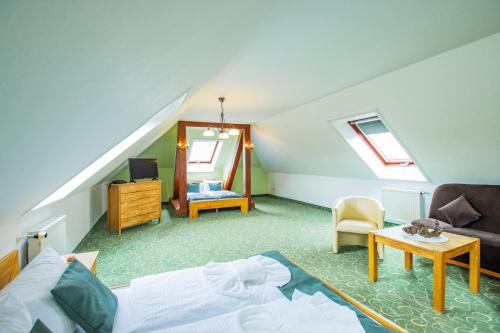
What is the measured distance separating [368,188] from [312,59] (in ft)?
12.9

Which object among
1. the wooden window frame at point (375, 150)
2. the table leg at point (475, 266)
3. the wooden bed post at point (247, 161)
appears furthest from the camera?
the wooden bed post at point (247, 161)

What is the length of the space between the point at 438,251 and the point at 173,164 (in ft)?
23.8

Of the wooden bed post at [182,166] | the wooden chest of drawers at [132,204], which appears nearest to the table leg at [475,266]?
the wooden chest of drawers at [132,204]

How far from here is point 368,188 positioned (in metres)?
5.71

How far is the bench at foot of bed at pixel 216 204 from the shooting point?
6160 mm

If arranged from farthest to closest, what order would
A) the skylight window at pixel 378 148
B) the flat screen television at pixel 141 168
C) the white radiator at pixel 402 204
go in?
the flat screen television at pixel 141 168 → the skylight window at pixel 378 148 → the white radiator at pixel 402 204

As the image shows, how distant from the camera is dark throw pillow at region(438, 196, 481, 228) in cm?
333

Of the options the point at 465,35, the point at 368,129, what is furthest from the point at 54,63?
the point at 368,129

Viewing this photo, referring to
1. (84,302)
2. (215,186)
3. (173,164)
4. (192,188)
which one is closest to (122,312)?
(84,302)

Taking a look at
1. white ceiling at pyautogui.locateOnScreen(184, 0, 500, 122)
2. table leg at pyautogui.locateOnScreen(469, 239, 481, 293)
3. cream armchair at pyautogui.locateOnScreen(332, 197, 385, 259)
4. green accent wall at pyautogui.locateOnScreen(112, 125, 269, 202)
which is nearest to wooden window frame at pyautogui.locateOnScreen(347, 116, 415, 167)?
white ceiling at pyautogui.locateOnScreen(184, 0, 500, 122)

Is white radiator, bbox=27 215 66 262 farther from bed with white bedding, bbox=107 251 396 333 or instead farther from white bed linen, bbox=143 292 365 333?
white bed linen, bbox=143 292 365 333

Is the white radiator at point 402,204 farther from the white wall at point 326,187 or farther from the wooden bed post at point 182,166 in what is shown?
the wooden bed post at point 182,166

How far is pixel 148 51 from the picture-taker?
111 cm

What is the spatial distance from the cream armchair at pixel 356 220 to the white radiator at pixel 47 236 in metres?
3.50
